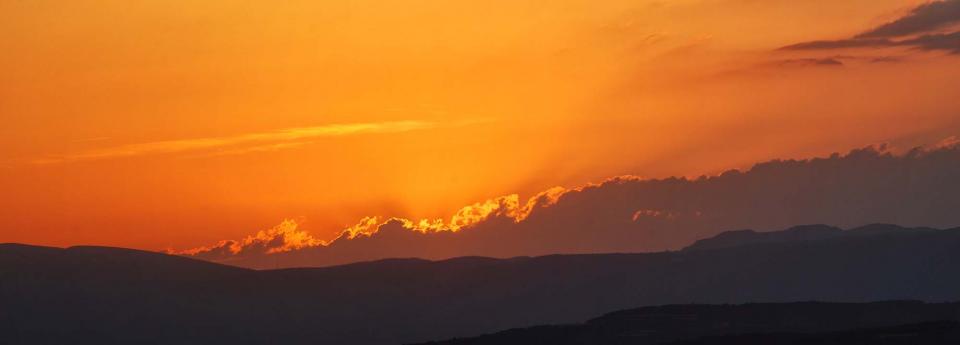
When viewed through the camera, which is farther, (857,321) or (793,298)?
(793,298)

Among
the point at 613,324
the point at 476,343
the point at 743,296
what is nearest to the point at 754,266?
the point at 743,296

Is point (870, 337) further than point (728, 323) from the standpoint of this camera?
No

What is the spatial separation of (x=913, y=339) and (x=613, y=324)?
36.9 meters

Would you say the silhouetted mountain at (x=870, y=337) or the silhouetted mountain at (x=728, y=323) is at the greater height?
the silhouetted mountain at (x=728, y=323)

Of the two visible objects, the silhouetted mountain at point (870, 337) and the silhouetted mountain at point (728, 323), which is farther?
the silhouetted mountain at point (728, 323)

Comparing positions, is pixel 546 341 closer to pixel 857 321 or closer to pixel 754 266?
pixel 857 321

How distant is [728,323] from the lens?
396ft

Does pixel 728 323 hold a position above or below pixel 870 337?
above

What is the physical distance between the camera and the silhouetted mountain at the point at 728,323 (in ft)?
379

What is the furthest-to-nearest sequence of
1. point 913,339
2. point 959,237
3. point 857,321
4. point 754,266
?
point 754,266
point 959,237
point 857,321
point 913,339

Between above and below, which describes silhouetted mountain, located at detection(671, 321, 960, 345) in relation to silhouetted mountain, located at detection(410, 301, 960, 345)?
below

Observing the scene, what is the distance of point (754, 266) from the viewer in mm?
Result: 199000

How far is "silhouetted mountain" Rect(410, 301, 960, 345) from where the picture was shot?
115562 mm

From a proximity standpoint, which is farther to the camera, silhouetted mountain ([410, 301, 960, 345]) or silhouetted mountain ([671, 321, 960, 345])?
silhouetted mountain ([410, 301, 960, 345])
